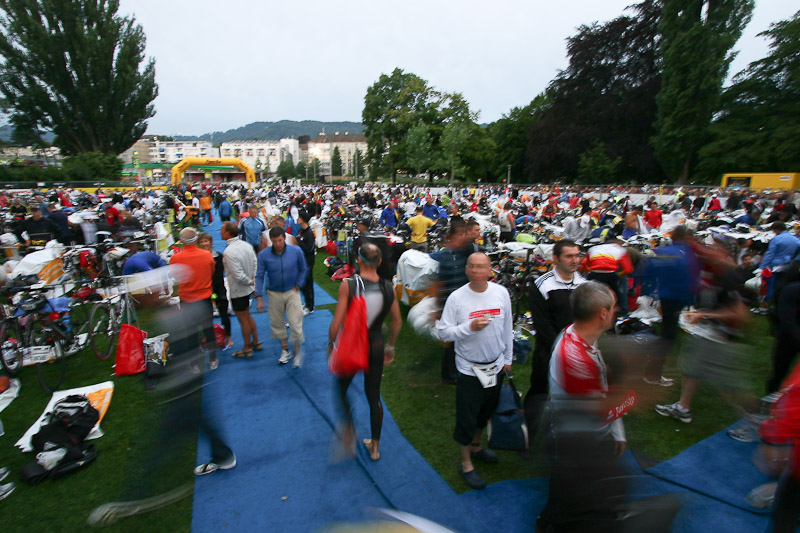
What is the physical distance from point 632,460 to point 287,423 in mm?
3388

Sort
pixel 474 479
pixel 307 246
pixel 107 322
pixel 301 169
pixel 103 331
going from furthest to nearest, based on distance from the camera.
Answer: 1. pixel 301 169
2. pixel 307 246
3. pixel 107 322
4. pixel 103 331
5. pixel 474 479

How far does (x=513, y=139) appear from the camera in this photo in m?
52.8

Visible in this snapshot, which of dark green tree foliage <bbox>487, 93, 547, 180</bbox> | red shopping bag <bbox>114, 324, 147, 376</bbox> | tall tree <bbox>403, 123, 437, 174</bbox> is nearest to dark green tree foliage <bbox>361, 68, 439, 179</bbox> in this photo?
tall tree <bbox>403, 123, 437, 174</bbox>

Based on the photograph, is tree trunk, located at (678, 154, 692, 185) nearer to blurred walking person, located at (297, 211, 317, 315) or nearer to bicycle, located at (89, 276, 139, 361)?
blurred walking person, located at (297, 211, 317, 315)

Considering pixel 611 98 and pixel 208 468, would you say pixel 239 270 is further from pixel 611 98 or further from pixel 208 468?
pixel 611 98

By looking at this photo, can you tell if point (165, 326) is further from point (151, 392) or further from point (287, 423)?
point (151, 392)

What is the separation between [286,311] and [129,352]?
2.21m

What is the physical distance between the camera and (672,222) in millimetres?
11250

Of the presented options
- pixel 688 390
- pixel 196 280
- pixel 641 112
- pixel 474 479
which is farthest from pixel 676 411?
pixel 641 112

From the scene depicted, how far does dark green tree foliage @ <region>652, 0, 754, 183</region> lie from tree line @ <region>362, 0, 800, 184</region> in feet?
0.27

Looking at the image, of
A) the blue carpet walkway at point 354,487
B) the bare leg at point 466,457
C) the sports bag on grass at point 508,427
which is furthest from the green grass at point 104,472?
the sports bag on grass at point 508,427

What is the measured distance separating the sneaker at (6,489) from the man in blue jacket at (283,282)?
2852 millimetres

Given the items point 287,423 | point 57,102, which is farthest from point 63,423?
point 57,102

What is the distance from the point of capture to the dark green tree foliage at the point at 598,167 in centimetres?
3556
